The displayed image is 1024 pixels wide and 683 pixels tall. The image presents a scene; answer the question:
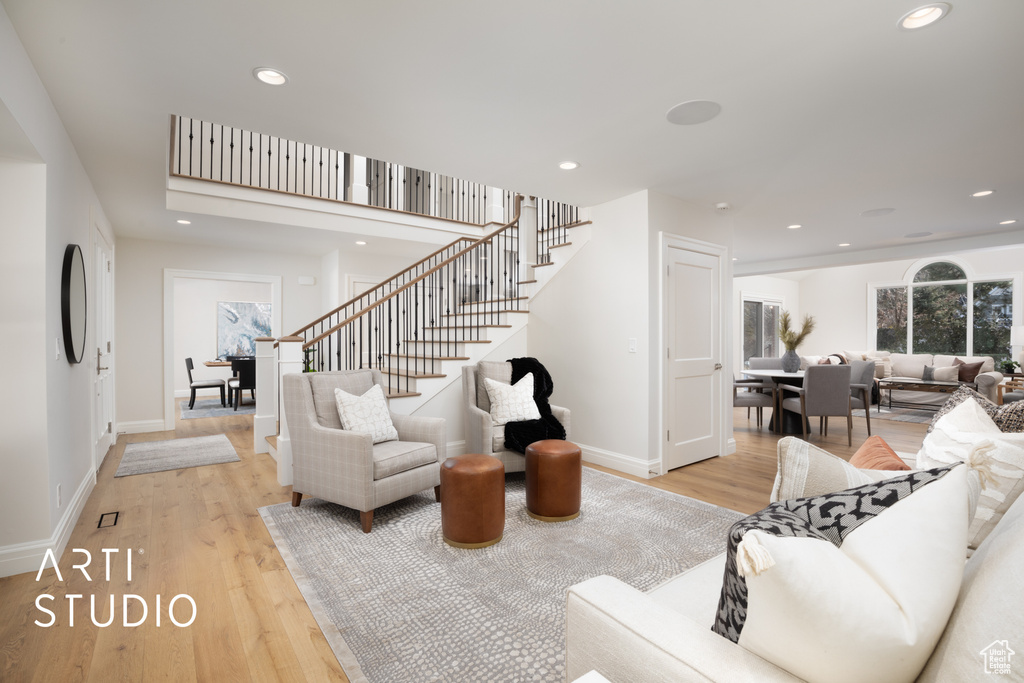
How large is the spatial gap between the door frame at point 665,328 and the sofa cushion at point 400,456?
1.93 meters

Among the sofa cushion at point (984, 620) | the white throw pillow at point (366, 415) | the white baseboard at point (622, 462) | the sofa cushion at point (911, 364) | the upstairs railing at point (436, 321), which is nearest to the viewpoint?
the sofa cushion at point (984, 620)

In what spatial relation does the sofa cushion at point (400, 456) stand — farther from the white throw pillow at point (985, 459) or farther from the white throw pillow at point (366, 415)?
the white throw pillow at point (985, 459)

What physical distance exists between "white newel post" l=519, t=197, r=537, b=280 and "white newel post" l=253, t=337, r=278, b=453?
8.97 ft

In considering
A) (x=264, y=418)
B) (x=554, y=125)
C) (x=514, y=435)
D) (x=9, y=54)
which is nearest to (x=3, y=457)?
(x=9, y=54)

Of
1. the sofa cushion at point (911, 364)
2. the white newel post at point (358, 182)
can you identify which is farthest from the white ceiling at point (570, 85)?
the sofa cushion at point (911, 364)

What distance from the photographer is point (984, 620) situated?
670 mm

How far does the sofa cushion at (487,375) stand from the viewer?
4074 millimetres

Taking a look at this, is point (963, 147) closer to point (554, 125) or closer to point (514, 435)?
point (554, 125)

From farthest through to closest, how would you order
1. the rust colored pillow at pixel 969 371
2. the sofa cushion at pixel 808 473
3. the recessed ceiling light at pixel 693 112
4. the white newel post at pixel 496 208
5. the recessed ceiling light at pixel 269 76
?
the rust colored pillow at pixel 969 371, the white newel post at pixel 496 208, the recessed ceiling light at pixel 693 112, the recessed ceiling light at pixel 269 76, the sofa cushion at pixel 808 473

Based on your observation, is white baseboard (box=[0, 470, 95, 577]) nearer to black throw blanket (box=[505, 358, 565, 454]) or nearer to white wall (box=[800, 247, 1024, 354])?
black throw blanket (box=[505, 358, 565, 454])

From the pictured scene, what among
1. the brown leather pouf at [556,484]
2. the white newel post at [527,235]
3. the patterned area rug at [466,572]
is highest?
the white newel post at [527,235]

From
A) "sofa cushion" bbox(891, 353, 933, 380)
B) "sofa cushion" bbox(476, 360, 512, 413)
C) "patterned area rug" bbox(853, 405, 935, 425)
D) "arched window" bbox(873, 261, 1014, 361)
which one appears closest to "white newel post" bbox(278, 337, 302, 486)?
"sofa cushion" bbox(476, 360, 512, 413)

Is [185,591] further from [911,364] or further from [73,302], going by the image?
[911,364]

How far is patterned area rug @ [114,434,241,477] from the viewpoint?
14.0 feet
